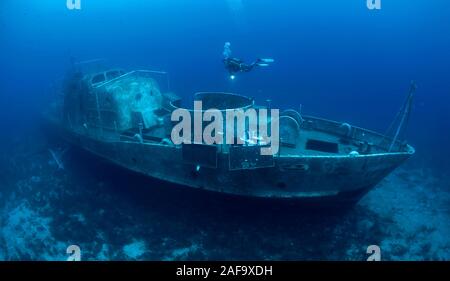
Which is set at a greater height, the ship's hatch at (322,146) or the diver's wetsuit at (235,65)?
the diver's wetsuit at (235,65)

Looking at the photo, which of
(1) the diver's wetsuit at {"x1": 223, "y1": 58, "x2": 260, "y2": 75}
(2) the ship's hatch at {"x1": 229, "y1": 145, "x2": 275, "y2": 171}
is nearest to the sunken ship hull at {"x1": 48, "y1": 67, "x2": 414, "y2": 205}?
(2) the ship's hatch at {"x1": 229, "y1": 145, "x2": 275, "y2": 171}

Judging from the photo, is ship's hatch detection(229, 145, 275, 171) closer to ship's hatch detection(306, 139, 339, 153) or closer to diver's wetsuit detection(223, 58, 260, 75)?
ship's hatch detection(306, 139, 339, 153)

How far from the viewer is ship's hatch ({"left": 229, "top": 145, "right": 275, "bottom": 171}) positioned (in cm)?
754

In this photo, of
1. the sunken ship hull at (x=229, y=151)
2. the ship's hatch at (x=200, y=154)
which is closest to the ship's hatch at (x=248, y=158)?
the sunken ship hull at (x=229, y=151)

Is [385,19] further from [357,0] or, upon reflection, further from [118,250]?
[118,250]

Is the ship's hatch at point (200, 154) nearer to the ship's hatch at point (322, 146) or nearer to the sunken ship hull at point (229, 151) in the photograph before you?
the sunken ship hull at point (229, 151)

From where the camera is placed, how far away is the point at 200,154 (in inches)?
317

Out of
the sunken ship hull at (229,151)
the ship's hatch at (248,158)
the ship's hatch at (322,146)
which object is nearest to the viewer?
the ship's hatch at (248,158)

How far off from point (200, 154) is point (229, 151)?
0.93 m

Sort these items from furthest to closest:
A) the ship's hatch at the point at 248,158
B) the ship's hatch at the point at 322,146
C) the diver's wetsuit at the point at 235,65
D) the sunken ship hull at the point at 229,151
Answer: the diver's wetsuit at the point at 235,65
the ship's hatch at the point at 322,146
the sunken ship hull at the point at 229,151
the ship's hatch at the point at 248,158

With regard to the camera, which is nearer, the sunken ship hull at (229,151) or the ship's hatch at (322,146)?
the sunken ship hull at (229,151)

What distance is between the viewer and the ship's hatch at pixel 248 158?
754 cm

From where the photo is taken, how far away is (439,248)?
8633 millimetres

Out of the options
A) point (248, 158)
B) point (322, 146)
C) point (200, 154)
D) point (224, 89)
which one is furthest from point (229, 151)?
point (224, 89)
